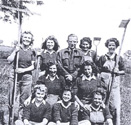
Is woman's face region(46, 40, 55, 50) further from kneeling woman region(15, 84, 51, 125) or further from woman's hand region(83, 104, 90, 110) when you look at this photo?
woman's hand region(83, 104, 90, 110)

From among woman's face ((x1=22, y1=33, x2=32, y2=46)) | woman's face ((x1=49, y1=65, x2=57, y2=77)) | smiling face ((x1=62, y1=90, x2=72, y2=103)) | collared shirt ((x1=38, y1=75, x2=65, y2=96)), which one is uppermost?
woman's face ((x1=22, y1=33, x2=32, y2=46))

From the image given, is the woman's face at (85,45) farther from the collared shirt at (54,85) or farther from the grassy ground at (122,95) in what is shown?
the grassy ground at (122,95)

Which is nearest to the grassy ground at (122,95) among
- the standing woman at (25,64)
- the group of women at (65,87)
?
the standing woman at (25,64)

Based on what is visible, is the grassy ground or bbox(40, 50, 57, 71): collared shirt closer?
bbox(40, 50, 57, 71): collared shirt

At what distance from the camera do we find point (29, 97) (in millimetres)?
5047

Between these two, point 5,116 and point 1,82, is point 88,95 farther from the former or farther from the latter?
point 1,82

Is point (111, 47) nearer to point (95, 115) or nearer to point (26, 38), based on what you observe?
point (95, 115)

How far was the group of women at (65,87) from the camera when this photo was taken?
15.7ft

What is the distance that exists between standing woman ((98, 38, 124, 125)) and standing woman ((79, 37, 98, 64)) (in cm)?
16

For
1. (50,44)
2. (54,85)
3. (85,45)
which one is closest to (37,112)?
(54,85)

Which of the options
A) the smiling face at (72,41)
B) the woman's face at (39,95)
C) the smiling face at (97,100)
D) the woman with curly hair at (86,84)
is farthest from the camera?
Result: the smiling face at (72,41)

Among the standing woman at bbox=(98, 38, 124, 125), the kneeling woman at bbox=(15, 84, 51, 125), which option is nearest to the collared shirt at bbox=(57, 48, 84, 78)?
the standing woman at bbox=(98, 38, 124, 125)

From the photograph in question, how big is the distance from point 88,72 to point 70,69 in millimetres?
433

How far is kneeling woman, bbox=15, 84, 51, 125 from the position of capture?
472 centimetres
